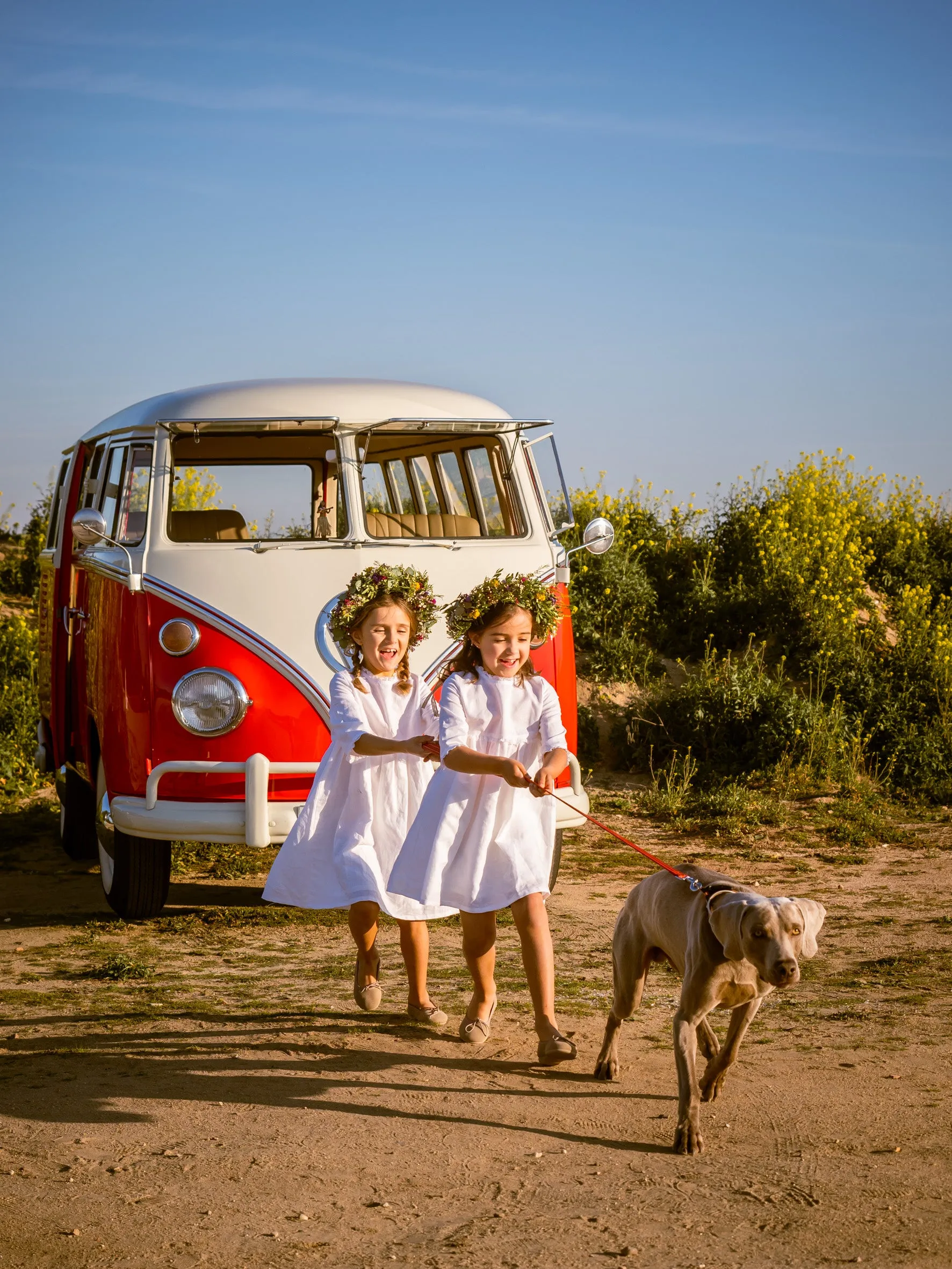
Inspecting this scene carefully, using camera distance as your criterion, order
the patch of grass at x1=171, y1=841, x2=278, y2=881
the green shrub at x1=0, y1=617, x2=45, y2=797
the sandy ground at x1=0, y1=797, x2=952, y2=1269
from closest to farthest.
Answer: the sandy ground at x1=0, y1=797, x2=952, y2=1269 < the patch of grass at x1=171, y1=841, x2=278, y2=881 < the green shrub at x1=0, y1=617, x2=45, y2=797

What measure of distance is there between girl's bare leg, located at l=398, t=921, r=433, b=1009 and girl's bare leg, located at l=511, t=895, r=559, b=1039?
2.04ft

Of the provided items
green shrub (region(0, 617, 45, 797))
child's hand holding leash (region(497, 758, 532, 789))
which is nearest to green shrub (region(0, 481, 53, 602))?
green shrub (region(0, 617, 45, 797))

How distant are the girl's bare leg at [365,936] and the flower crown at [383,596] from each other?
1.09 meters

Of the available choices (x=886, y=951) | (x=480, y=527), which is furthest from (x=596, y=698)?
(x=886, y=951)

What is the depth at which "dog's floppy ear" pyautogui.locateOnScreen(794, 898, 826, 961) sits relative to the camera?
388cm

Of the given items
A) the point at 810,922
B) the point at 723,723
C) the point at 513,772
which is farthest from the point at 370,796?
the point at 723,723

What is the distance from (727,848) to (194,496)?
440 centimetres

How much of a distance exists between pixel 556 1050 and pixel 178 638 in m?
2.88

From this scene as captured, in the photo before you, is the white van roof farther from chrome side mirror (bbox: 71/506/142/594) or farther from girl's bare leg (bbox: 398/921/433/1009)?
girl's bare leg (bbox: 398/921/433/1009)

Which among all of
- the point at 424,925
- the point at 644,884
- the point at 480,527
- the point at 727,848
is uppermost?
the point at 480,527

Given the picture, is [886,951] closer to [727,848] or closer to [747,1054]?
[747,1054]

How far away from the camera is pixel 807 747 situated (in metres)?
11.4

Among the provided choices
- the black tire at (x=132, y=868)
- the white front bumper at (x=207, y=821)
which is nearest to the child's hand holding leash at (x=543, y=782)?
the white front bumper at (x=207, y=821)

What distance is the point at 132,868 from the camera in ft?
22.8
